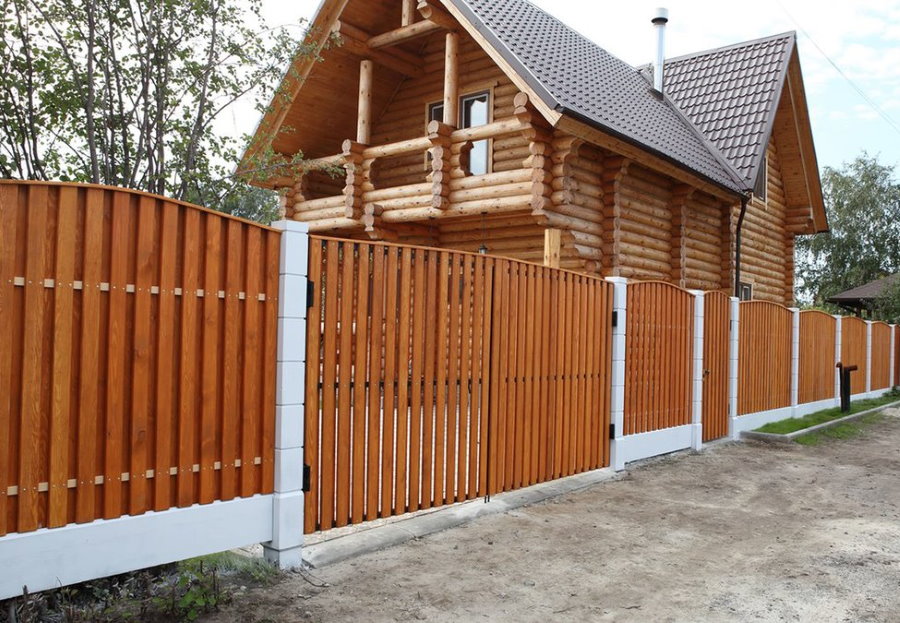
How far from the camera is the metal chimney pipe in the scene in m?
17.5

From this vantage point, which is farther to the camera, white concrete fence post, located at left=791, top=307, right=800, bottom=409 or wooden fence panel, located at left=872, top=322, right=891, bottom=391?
wooden fence panel, located at left=872, top=322, right=891, bottom=391

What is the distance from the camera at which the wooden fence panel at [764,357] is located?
1030 centimetres

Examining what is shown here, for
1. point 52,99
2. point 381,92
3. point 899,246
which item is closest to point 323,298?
point 52,99

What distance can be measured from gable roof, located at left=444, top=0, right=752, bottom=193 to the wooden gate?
179 inches

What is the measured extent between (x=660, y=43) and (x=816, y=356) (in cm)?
877

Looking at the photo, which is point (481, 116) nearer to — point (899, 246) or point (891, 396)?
→ point (891, 396)

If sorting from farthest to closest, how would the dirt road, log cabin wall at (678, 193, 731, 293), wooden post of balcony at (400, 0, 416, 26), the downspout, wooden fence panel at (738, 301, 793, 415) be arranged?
the downspout, log cabin wall at (678, 193, 731, 293), wooden post of balcony at (400, 0, 416, 26), wooden fence panel at (738, 301, 793, 415), the dirt road

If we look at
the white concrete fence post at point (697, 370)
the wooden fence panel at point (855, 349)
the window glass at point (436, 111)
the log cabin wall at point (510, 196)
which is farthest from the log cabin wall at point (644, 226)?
the window glass at point (436, 111)

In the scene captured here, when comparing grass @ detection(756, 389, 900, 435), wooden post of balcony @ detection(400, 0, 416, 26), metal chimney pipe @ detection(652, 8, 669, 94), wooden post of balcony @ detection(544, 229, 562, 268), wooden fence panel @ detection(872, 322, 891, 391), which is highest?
metal chimney pipe @ detection(652, 8, 669, 94)

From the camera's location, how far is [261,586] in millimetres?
4102

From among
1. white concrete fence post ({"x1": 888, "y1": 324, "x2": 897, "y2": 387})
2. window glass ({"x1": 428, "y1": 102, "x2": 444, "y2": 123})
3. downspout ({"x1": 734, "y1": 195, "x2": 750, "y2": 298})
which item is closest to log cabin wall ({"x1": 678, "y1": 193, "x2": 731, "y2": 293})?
downspout ({"x1": 734, "y1": 195, "x2": 750, "y2": 298})

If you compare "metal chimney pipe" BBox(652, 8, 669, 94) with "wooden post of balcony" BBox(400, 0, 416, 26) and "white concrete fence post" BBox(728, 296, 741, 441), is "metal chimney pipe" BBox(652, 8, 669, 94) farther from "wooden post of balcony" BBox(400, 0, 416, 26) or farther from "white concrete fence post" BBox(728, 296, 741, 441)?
"white concrete fence post" BBox(728, 296, 741, 441)

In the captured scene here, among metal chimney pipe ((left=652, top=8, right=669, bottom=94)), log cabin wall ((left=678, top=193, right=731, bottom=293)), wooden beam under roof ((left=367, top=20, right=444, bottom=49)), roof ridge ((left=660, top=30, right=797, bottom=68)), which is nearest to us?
wooden beam under roof ((left=367, top=20, right=444, bottom=49))

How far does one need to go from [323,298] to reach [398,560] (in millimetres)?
1760
